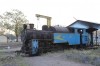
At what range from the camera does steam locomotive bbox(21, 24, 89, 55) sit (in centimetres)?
1708

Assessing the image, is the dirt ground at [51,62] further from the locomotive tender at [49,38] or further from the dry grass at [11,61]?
the locomotive tender at [49,38]

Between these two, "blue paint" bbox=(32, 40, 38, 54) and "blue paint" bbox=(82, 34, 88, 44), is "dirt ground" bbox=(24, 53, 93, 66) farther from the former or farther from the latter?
"blue paint" bbox=(82, 34, 88, 44)

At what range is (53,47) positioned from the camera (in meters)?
18.9

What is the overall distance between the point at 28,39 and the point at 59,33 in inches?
145

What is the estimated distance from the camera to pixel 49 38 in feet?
61.8

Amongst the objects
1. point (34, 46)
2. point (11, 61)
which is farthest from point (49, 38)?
point (11, 61)

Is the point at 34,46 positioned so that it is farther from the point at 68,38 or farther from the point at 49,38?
the point at 68,38

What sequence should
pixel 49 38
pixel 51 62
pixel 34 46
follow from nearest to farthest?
pixel 51 62 < pixel 34 46 < pixel 49 38

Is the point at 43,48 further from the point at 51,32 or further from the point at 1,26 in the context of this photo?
the point at 1,26

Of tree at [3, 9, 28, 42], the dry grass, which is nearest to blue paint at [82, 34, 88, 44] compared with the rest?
the dry grass

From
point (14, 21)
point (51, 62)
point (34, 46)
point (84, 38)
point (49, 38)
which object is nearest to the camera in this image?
point (51, 62)

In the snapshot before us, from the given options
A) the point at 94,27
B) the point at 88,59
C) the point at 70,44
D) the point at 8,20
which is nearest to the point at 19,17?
the point at 8,20

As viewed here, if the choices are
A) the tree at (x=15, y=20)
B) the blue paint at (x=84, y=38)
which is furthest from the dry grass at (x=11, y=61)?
the tree at (x=15, y=20)

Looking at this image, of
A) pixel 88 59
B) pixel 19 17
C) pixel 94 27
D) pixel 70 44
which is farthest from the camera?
Answer: pixel 19 17
